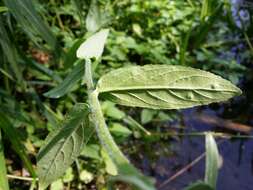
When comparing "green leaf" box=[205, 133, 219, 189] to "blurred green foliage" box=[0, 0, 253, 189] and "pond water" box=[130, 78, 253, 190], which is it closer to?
"blurred green foliage" box=[0, 0, 253, 189]

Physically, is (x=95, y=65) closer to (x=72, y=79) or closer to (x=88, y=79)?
(x=72, y=79)

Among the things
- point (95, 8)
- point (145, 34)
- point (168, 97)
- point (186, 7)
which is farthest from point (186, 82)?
point (186, 7)

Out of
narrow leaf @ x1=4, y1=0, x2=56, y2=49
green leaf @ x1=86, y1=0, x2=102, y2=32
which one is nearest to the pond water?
green leaf @ x1=86, y1=0, x2=102, y2=32

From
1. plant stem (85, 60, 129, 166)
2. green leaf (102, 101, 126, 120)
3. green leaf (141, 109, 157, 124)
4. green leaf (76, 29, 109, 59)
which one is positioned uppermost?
green leaf (76, 29, 109, 59)

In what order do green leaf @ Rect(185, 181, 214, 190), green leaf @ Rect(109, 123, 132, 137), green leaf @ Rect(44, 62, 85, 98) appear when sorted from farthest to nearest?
green leaf @ Rect(109, 123, 132, 137), green leaf @ Rect(44, 62, 85, 98), green leaf @ Rect(185, 181, 214, 190)

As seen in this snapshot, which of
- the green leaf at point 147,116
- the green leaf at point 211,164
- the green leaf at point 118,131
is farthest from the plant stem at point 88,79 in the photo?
the green leaf at point 147,116

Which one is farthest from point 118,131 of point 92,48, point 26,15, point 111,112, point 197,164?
point 92,48

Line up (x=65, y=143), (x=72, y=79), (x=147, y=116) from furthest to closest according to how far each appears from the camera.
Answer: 1. (x=147, y=116)
2. (x=72, y=79)
3. (x=65, y=143)
